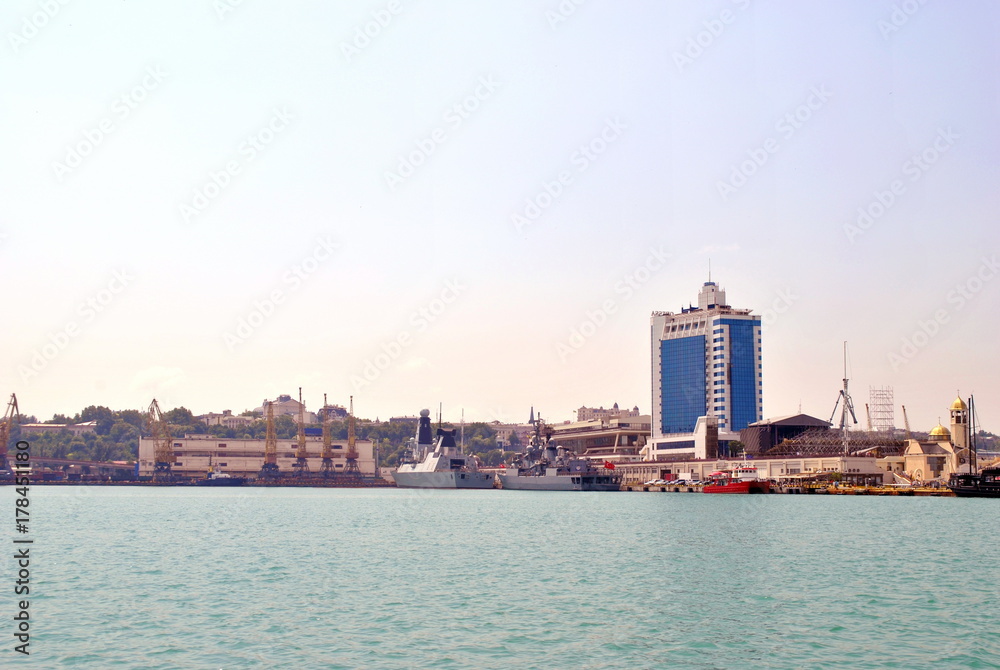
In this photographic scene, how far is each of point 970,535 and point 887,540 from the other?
965 cm

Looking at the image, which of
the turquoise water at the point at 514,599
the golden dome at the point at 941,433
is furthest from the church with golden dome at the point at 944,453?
the turquoise water at the point at 514,599

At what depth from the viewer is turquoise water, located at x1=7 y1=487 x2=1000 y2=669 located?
1180 inches

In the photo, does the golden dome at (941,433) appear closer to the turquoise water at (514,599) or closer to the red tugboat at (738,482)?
the red tugboat at (738,482)

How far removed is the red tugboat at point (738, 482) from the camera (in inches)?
6757

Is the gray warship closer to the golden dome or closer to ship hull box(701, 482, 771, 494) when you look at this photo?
ship hull box(701, 482, 771, 494)

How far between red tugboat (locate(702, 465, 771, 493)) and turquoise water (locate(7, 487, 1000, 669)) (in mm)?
98221

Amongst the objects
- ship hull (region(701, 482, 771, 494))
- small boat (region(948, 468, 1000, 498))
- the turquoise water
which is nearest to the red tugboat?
ship hull (region(701, 482, 771, 494))

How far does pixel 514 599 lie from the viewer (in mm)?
39625

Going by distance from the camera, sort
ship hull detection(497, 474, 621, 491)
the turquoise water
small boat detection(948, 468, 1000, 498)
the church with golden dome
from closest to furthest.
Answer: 1. the turquoise water
2. small boat detection(948, 468, 1000, 498)
3. the church with golden dome
4. ship hull detection(497, 474, 621, 491)

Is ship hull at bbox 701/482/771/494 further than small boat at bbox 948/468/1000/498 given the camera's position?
Yes

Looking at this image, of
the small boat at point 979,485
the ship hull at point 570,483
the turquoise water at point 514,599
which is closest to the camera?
the turquoise water at point 514,599

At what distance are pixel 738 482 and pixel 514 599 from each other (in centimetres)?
14224

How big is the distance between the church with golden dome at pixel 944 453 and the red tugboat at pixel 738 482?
24275 mm

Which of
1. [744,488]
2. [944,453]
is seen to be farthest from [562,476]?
[944,453]
